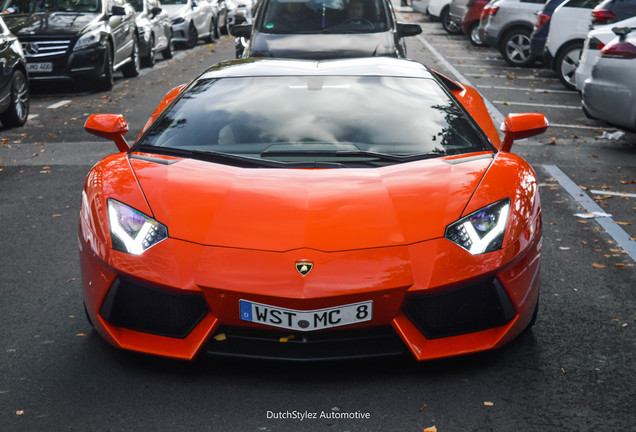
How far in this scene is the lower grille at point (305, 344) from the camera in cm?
359

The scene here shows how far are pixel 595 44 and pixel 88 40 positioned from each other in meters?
7.76

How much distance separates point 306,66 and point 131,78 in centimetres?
1224

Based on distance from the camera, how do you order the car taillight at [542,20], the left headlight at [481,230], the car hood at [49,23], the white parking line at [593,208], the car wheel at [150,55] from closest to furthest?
the left headlight at [481,230], the white parking line at [593,208], the car hood at [49,23], the car taillight at [542,20], the car wheel at [150,55]

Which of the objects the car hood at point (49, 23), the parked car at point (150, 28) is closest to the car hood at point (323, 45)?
the car hood at point (49, 23)

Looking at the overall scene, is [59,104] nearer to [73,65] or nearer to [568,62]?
[73,65]

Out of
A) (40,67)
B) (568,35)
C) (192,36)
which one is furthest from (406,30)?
(192,36)

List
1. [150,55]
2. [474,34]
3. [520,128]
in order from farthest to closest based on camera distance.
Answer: [474,34], [150,55], [520,128]

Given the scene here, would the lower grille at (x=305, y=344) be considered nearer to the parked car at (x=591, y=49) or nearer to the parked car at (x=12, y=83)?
the parked car at (x=12, y=83)

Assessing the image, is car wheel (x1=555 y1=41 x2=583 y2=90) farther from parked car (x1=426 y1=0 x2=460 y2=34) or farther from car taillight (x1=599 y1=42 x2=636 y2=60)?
parked car (x1=426 y1=0 x2=460 y2=34)

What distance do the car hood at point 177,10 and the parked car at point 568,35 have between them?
10.7 m

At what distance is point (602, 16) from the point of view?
13.8m

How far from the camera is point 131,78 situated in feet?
55.8

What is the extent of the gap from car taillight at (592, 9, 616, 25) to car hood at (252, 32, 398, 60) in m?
4.37

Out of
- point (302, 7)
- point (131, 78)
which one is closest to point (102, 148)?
point (302, 7)
